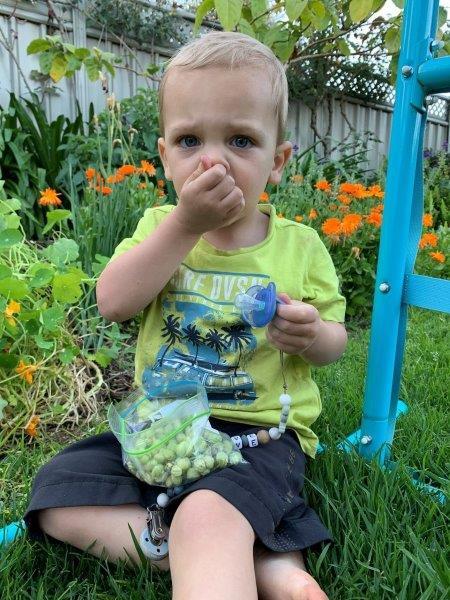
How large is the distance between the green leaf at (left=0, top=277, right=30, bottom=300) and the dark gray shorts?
47cm

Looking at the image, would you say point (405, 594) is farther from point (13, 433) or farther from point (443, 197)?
point (443, 197)

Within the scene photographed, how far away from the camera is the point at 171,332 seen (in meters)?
1.28

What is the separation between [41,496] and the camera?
1.10 meters

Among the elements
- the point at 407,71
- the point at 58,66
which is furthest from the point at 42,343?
the point at 58,66

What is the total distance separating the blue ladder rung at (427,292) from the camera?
1187 millimetres

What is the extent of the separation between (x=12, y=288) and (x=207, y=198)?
0.71m

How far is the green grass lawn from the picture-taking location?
982mm

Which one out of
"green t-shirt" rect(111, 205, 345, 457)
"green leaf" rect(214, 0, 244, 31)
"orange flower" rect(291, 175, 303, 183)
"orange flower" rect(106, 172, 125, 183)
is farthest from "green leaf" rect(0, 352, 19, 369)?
"orange flower" rect(291, 175, 303, 183)

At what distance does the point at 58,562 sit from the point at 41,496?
0.12 m

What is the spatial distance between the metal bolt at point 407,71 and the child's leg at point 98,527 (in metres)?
1.02

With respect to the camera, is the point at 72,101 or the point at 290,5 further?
the point at 72,101

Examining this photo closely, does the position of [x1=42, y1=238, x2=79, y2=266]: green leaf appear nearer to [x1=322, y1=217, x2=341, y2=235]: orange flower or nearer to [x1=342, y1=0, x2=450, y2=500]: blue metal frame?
[x1=342, y1=0, x2=450, y2=500]: blue metal frame

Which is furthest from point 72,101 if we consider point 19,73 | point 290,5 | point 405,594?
point 405,594

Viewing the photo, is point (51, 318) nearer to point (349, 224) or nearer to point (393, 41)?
point (349, 224)
